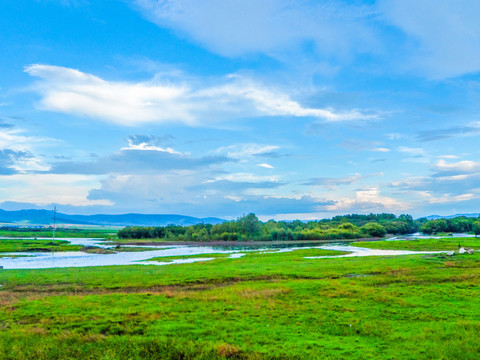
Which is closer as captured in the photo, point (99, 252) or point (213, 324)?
point (213, 324)

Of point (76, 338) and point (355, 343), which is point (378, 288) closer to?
point (355, 343)

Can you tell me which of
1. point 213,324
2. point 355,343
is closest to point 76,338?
point 213,324

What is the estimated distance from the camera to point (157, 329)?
1595cm

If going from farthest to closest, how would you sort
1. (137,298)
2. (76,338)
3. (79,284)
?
(79,284) → (137,298) → (76,338)

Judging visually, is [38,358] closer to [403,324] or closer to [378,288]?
[403,324]

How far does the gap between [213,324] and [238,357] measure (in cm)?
379

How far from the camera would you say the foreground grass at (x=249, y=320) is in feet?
44.1

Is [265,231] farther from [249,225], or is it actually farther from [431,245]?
[431,245]

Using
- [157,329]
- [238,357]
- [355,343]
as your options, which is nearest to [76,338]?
[157,329]

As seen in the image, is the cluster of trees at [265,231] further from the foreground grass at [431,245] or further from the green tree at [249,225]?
the foreground grass at [431,245]

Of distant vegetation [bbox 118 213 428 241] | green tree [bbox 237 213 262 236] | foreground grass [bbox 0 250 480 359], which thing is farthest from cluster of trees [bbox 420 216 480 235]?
foreground grass [bbox 0 250 480 359]

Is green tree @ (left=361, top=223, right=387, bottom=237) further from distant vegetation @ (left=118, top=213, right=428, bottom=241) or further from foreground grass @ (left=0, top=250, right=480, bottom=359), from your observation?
foreground grass @ (left=0, top=250, right=480, bottom=359)

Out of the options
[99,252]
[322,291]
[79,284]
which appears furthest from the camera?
[99,252]

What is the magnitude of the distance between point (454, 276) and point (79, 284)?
33443 mm
